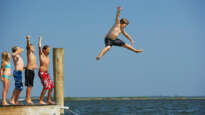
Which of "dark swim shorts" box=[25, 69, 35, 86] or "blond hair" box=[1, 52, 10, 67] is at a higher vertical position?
"blond hair" box=[1, 52, 10, 67]

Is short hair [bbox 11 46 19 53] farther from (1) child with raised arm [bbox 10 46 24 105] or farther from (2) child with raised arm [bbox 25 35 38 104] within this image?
(2) child with raised arm [bbox 25 35 38 104]

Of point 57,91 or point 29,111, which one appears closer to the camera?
point 29,111

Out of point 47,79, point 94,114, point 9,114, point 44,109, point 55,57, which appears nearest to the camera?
point 9,114

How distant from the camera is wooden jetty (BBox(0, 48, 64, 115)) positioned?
10.0m

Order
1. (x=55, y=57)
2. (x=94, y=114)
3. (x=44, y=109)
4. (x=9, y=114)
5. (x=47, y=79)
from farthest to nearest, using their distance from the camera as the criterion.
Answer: (x=94, y=114)
(x=55, y=57)
(x=47, y=79)
(x=44, y=109)
(x=9, y=114)

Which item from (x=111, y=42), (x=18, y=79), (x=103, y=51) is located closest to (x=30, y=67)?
(x=18, y=79)

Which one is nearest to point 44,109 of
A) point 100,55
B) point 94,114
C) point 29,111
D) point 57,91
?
point 29,111

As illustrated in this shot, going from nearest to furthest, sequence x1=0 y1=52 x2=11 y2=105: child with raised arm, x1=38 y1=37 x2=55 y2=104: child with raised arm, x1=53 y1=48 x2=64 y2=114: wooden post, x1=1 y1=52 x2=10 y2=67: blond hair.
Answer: x1=0 y1=52 x2=11 y2=105: child with raised arm < x1=1 y1=52 x2=10 y2=67: blond hair < x1=38 y1=37 x2=55 y2=104: child with raised arm < x1=53 y1=48 x2=64 y2=114: wooden post

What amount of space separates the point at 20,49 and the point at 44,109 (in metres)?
1.70

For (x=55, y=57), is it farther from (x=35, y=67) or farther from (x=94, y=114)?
(x=94, y=114)

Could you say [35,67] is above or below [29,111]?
above

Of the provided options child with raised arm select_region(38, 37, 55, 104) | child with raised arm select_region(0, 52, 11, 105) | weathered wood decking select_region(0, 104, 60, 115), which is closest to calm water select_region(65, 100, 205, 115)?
child with raised arm select_region(38, 37, 55, 104)

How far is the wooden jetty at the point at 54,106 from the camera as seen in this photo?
10031 mm

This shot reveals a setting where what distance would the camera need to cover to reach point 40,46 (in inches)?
444
